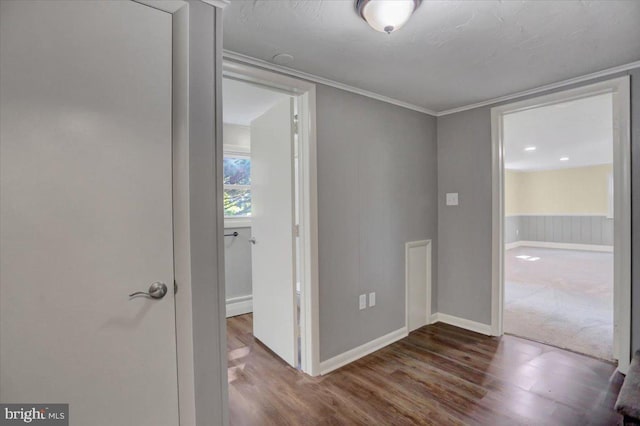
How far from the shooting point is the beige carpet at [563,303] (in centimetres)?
291

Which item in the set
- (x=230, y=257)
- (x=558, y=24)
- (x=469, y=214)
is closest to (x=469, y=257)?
(x=469, y=214)

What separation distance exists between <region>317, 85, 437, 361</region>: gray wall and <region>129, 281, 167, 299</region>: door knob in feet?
4.12

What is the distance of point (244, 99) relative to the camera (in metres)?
2.98

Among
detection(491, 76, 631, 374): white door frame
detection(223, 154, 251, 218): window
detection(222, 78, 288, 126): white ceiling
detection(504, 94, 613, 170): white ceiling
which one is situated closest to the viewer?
detection(491, 76, 631, 374): white door frame

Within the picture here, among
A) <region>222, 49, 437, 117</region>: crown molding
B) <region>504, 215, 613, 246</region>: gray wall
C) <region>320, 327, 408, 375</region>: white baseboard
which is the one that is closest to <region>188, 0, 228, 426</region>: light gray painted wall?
<region>222, 49, 437, 117</region>: crown molding

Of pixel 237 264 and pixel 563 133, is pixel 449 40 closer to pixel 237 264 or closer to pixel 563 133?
pixel 237 264

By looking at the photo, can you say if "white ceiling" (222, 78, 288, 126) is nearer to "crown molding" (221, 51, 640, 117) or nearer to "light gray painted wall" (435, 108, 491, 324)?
"crown molding" (221, 51, 640, 117)

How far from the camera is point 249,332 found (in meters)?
3.22

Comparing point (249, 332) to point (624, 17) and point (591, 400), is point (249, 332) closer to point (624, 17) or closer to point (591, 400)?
point (591, 400)

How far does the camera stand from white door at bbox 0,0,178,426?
1.08 meters

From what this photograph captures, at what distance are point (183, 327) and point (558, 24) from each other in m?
2.47

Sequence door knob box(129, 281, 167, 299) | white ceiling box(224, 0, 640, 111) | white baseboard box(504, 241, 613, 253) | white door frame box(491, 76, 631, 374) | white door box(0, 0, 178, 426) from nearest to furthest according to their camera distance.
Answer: white door box(0, 0, 178, 426) < door knob box(129, 281, 167, 299) < white ceiling box(224, 0, 640, 111) < white door frame box(491, 76, 631, 374) < white baseboard box(504, 241, 613, 253)

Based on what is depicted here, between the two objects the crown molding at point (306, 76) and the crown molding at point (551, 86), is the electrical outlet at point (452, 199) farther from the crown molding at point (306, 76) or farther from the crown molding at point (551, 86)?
the crown molding at point (306, 76)

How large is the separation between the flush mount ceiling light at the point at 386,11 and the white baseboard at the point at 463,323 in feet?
9.35
